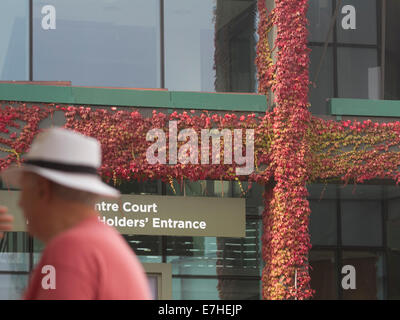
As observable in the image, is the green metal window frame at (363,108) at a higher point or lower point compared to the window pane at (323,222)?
higher

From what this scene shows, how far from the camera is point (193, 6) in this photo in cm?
1655

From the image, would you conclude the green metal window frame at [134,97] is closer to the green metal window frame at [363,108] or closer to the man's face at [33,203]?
the green metal window frame at [363,108]

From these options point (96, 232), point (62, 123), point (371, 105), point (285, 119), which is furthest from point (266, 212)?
point (96, 232)

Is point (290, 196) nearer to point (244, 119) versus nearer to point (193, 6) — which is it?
point (244, 119)

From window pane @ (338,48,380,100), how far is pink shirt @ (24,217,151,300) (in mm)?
16232

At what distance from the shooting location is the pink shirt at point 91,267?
98.0 inches

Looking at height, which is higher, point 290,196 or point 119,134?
point 119,134

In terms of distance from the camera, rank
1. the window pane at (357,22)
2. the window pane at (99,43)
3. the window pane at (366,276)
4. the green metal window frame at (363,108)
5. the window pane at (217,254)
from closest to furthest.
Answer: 1. the green metal window frame at (363,108)
2. the window pane at (99,43)
3. the window pane at (217,254)
4. the window pane at (366,276)
5. the window pane at (357,22)

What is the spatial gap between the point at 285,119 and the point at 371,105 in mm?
1887

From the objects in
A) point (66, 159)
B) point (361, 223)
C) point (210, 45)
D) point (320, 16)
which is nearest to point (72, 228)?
point (66, 159)

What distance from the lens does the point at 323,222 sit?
18484 millimetres

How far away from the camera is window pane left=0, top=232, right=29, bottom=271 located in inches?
629

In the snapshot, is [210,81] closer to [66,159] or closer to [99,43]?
[99,43]

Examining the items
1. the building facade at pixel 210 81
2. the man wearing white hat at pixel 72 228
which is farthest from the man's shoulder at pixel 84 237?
the building facade at pixel 210 81
